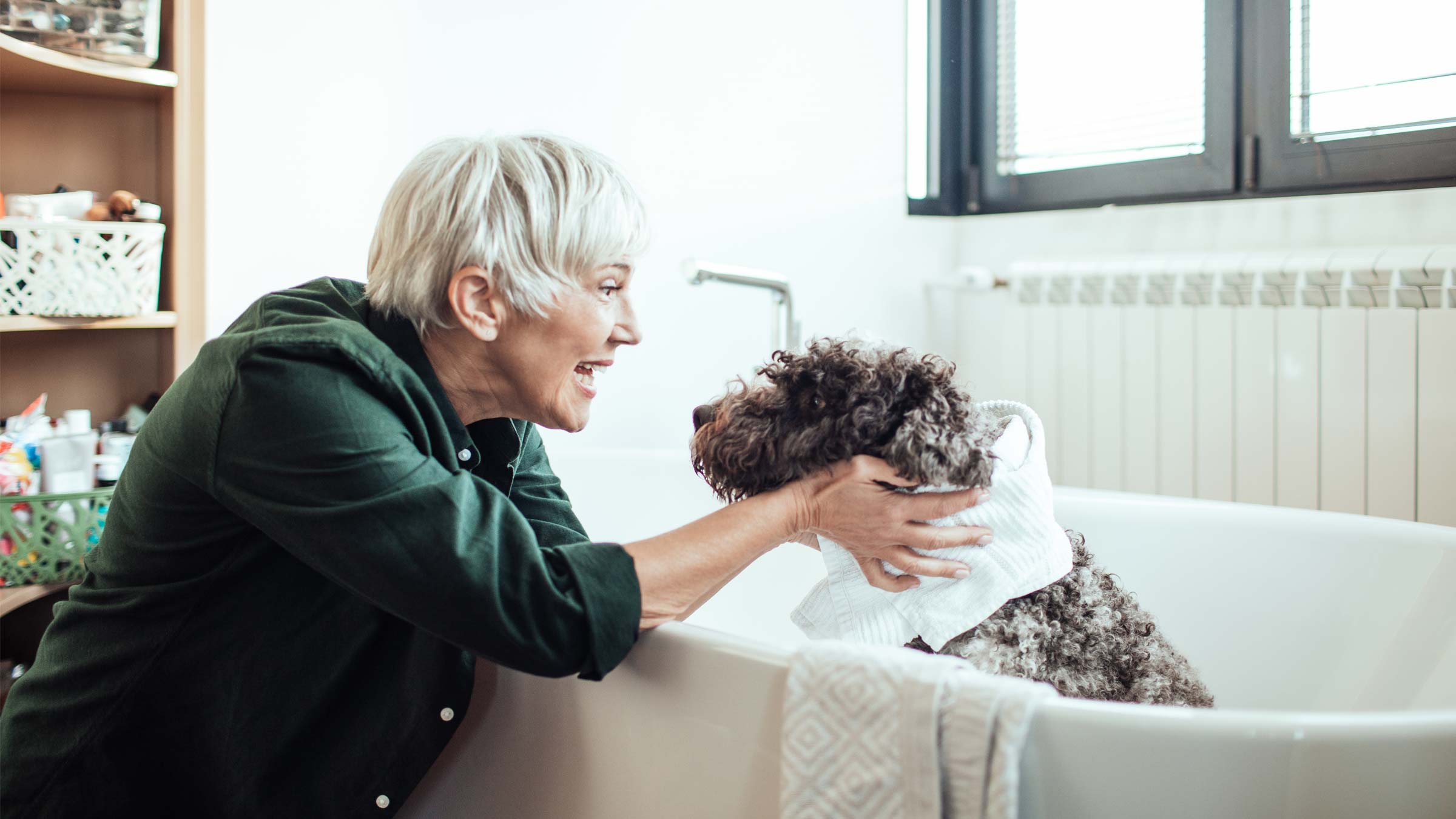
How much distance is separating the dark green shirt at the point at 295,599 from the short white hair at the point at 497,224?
0.06 m

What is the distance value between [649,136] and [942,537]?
165cm

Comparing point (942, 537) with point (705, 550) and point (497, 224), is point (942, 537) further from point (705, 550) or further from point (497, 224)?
point (497, 224)

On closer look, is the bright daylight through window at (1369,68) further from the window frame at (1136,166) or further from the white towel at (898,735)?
Result: the white towel at (898,735)

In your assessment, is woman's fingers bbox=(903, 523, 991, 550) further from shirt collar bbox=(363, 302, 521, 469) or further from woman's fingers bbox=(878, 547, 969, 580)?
shirt collar bbox=(363, 302, 521, 469)

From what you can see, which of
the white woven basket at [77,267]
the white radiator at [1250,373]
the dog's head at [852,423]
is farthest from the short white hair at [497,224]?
the white radiator at [1250,373]

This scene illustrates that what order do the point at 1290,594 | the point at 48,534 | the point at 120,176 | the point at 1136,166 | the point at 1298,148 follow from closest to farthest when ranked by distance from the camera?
1. the point at 1290,594
2. the point at 48,534
3. the point at 120,176
4. the point at 1298,148
5. the point at 1136,166

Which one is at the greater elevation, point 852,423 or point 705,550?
point 852,423

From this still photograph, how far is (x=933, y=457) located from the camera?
1.05m

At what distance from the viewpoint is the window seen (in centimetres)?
219

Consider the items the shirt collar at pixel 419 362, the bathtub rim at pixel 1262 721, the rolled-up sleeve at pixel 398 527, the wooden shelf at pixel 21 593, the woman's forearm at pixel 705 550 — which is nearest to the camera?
the bathtub rim at pixel 1262 721

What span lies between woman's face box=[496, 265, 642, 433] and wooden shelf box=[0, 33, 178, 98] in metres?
1.11

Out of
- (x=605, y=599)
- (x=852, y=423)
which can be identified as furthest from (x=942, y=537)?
(x=605, y=599)

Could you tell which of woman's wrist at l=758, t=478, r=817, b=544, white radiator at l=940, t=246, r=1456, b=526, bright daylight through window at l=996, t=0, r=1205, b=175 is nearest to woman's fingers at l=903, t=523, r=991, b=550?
woman's wrist at l=758, t=478, r=817, b=544

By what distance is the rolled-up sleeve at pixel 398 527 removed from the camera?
35.8 inches
